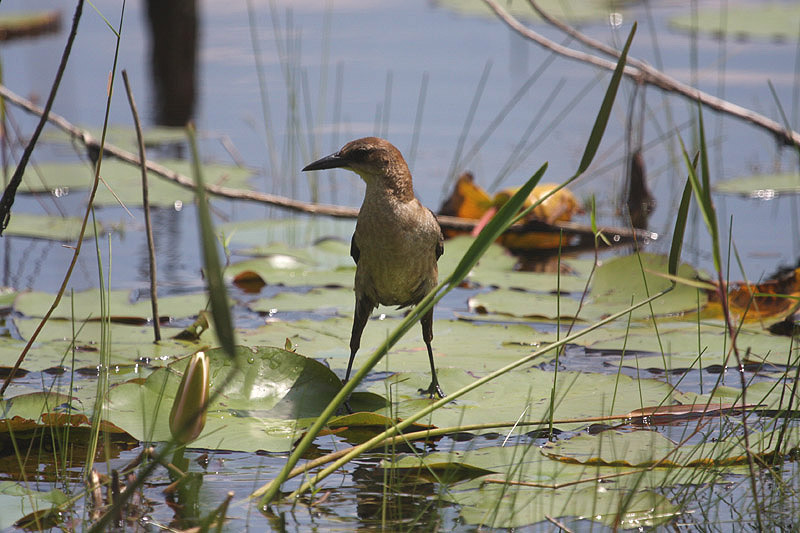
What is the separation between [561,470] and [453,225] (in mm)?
2507

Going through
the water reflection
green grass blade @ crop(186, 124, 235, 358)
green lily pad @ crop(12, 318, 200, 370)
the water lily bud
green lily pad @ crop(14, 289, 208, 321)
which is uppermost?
the water reflection

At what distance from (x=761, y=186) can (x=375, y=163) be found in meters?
3.00

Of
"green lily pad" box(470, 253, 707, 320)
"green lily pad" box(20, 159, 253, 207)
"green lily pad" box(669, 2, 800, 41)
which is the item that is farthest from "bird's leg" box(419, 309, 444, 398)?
"green lily pad" box(669, 2, 800, 41)

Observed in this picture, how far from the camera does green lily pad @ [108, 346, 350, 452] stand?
8.05 ft

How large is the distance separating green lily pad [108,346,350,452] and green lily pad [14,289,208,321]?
808 mm

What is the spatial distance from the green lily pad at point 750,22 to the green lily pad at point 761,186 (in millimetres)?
3218

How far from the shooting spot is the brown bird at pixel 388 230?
9.45 ft

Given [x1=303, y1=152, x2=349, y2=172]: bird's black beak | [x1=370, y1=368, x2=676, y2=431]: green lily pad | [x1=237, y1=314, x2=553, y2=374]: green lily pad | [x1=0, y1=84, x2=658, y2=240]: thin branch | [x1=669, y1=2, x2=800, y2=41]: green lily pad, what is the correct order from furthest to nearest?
1. [x1=669, y1=2, x2=800, y2=41]: green lily pad
2. [x1=0, y1=84, x2=658, y2=240]: thin branch
3. [x1=237, y1=314, x2=553, y2=374]: green lily pad
4. [x1=303, y1=152, x2=349, y2=172]: bird's black beak
5. [x1=370, y1=368, x2=676, y2=431]: green lily pad

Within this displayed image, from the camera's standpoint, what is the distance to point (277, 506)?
2.12 m

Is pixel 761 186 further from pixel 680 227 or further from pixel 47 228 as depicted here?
pixel 47 228

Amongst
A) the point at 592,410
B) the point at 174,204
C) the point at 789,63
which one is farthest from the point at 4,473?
the point at 789,63

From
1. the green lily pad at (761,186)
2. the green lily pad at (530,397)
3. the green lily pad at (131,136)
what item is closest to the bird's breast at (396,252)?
the green lily pad at (530,397)

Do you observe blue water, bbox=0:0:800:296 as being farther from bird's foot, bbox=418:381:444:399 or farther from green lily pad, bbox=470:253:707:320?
bird's foot, bbox=418:381:444:399

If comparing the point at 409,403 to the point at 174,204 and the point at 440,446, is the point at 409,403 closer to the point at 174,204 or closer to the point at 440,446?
the point at 440,446
